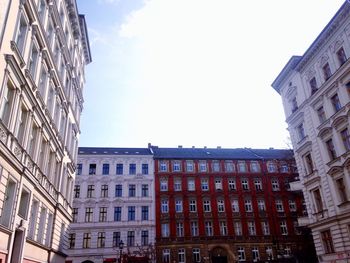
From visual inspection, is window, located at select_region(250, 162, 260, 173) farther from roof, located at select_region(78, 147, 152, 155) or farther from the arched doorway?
roof, located at select_region(78, 147, 152, 155)

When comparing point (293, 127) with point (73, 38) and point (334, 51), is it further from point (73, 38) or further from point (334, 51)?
point (73, 38)

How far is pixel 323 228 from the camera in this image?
25.9 m

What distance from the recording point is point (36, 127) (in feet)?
60.4

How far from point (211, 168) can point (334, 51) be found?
32.7 metres

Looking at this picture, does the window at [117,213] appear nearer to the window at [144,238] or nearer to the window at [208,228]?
the window at [144,238]

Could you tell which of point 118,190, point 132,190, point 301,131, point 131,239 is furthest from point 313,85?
point 118,190

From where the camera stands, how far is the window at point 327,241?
82.4 feet

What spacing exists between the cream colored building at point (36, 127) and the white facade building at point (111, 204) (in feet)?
67.5

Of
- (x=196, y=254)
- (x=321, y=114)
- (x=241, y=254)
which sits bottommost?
(x=241, y=254)

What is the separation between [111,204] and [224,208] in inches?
696

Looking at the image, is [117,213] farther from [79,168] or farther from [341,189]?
[341,189]

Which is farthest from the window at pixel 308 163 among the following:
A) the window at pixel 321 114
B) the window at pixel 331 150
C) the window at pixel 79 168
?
the window at pixel 79 168

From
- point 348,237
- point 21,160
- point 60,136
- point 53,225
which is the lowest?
point 348,237

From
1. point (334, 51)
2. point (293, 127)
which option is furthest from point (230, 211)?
point (334, 51)
